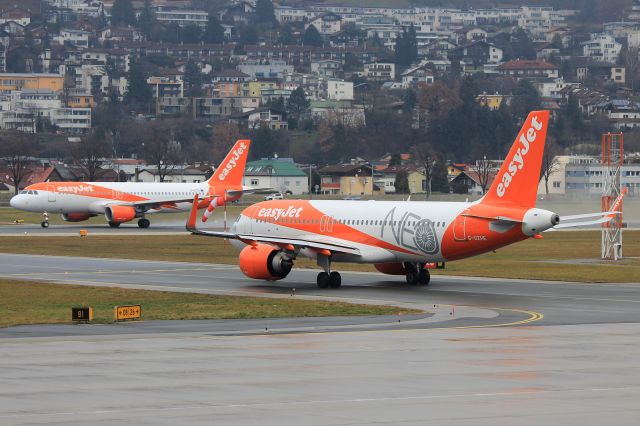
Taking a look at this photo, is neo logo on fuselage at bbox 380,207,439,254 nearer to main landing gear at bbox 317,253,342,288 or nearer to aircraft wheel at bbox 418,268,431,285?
aircraft wheel at bbox 418,268,431,285

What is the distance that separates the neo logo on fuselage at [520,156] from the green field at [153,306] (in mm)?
9231

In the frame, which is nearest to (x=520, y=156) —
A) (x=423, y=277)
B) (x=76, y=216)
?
(x=423, y=277)

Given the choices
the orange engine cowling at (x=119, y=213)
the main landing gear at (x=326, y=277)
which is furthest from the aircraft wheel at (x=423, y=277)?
the orange engine cowling at (x=119, y=213)

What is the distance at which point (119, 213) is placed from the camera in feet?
381

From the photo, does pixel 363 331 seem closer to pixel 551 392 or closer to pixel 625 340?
pixel 625 340

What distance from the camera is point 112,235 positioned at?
10550 cm

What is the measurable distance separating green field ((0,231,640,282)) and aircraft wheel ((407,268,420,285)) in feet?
22.4

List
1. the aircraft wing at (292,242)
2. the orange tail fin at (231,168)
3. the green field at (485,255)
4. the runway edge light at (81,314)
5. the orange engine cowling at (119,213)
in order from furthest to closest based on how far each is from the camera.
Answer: the orange tail fin at (231,168)
the orange engine cowling at (119,213)
the green field at (485,255)
the aircraft wing at (292,242)
the runway edge light at (81,314)

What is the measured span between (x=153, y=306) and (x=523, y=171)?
1574cm

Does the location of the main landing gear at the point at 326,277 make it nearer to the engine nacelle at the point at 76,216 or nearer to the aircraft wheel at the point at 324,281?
the aircraft wheel at the point at 324,281

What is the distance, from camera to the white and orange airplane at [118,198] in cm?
11825

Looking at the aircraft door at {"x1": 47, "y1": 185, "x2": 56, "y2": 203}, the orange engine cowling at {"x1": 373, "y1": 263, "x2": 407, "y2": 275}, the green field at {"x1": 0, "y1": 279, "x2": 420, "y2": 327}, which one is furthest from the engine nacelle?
the green field at {"x1": 0, "y1": 279, "x2": 420, "y2": 327}

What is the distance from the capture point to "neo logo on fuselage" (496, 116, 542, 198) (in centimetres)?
5762

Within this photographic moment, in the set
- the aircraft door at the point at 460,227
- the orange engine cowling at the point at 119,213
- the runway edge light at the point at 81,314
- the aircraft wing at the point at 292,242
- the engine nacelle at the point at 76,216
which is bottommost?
the engine nacelle at the point at 76,216
